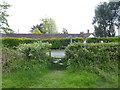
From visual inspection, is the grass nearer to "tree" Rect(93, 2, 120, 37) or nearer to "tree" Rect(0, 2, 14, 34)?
"tree" Rect(0, 2, 14, 34)

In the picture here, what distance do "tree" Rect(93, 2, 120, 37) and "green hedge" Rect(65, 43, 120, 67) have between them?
15.0 meters

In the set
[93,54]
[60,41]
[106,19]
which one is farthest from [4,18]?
[106,19]

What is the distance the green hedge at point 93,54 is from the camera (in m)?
3.86

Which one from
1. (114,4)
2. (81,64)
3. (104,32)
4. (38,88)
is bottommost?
(38,88)

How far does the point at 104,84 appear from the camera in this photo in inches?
103

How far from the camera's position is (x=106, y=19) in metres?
17.5

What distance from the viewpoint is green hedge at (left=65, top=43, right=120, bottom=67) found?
3861 millimetres

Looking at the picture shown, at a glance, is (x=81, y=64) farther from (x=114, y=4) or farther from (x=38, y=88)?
(x=114, y=4)

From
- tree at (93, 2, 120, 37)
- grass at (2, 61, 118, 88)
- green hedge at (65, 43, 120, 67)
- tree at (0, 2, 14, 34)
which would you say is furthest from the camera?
tree at (93, 2, 120, 37)

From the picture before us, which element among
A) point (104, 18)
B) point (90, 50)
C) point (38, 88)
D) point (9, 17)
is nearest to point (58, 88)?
point (38, 88)

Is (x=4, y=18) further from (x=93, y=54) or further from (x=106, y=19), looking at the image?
(x=106, y=19)

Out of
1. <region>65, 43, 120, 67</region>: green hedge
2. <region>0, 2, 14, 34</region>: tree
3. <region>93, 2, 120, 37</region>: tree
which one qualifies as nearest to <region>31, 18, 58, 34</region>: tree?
<region>93, 2, 120, 37</region>: tree

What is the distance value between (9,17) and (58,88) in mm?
16695

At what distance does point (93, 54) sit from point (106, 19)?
16.1 meters
